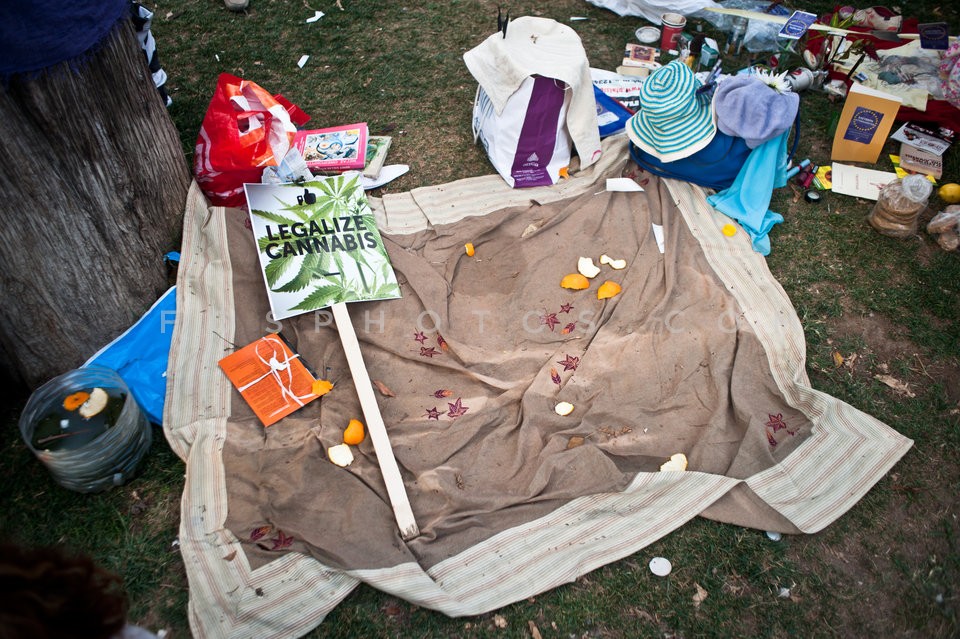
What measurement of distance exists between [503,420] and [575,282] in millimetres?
949

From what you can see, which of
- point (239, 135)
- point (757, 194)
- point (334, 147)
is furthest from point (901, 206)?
point (239, 135)

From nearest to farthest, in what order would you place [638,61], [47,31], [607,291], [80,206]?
[47,31] < [80,206] < [607,291] < [638,61]

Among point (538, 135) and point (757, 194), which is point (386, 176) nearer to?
point (538, 135)

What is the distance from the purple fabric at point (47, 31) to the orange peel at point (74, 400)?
1310 millimetres

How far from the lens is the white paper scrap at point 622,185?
3840 millimetres

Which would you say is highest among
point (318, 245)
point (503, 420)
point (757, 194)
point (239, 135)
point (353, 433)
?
point (239, 135)

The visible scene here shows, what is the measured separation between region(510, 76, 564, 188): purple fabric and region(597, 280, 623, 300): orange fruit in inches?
38.2

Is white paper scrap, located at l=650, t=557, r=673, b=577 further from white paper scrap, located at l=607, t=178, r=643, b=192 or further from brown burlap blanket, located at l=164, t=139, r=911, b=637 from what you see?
white paper scrap, located at l=607, t=178, r=643, b=192

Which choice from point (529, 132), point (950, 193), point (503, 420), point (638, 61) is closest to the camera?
point (503, 420)

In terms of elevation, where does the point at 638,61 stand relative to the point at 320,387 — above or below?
above

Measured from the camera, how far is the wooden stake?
2562 mm

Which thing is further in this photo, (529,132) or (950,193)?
(950,193)

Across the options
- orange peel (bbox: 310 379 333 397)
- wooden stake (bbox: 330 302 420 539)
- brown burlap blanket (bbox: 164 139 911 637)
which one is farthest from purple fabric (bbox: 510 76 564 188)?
orange peel (bbox: 310 379 333 397)

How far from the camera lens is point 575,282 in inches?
134
